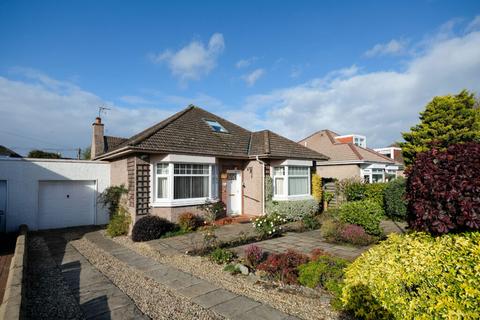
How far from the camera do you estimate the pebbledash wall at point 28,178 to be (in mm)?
11062

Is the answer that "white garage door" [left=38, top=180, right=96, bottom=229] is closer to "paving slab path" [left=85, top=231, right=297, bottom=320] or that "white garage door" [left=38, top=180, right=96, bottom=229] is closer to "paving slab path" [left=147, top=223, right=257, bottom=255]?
"paving slab path" [left=147, top=223, right=257, bottom=255]

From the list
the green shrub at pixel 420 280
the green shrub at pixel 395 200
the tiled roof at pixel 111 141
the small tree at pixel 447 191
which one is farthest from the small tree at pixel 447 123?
the tiled roof at pixel 111 141

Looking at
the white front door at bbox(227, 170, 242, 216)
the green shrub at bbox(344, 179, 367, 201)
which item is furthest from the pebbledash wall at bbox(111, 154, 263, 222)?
the green shrub at bbox(344, 179, 367, 201)

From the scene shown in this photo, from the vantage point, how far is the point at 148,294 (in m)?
4.96

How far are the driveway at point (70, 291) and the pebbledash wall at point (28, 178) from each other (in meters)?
4.41

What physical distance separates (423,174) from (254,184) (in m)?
9.69

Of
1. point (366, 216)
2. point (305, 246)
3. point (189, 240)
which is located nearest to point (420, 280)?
point (305, 246)

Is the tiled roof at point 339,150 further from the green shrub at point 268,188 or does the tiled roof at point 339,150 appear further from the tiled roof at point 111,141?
the tiled roof at point 111,141

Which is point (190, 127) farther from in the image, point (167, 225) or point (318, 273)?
point (318, 273)

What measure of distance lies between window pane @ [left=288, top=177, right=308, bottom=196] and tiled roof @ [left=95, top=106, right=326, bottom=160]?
→ 48.8 inches

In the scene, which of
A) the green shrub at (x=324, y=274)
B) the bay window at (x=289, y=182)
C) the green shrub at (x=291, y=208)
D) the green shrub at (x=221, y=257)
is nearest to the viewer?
the green shrub at (x=324, y=274)

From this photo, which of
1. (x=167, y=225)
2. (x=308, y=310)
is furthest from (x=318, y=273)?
(x=167, y=225)

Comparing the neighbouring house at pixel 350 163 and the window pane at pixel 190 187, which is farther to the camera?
the neighbouring house at pixel 350 163

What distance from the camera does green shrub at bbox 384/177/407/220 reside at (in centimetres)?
1335
